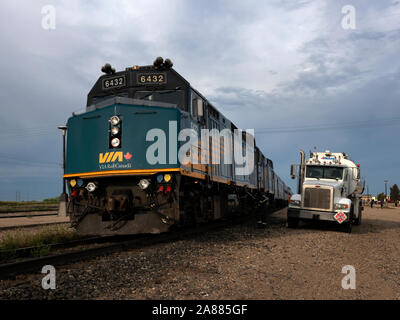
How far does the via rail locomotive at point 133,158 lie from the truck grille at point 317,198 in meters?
5.72

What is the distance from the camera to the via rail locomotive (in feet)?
24.1

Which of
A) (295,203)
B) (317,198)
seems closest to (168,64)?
(295,203)

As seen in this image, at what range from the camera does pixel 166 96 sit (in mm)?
8281

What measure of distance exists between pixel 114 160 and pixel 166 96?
197cm

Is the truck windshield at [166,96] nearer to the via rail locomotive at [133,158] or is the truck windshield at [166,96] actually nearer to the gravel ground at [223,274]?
the via rail locomotive at [133,158]

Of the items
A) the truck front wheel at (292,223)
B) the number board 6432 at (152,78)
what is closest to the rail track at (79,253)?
the number board 6432 at (152,78)

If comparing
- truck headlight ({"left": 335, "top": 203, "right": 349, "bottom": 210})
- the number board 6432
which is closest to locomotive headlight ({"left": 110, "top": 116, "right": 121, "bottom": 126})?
the number board 6432

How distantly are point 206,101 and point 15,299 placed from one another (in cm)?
715

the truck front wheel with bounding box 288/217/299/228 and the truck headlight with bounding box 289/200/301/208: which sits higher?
the truck headlight with bounding box 289/200/301/208

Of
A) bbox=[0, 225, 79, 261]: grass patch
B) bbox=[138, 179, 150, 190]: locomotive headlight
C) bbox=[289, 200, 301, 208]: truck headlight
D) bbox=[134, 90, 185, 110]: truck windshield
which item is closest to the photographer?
bbox=[0, 225, 79, 261]: grass patch

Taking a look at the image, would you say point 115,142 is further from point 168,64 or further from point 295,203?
point 295,203

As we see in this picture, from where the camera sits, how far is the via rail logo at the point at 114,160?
7.47 m

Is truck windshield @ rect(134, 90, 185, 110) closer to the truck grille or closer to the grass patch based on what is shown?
the grass patch
